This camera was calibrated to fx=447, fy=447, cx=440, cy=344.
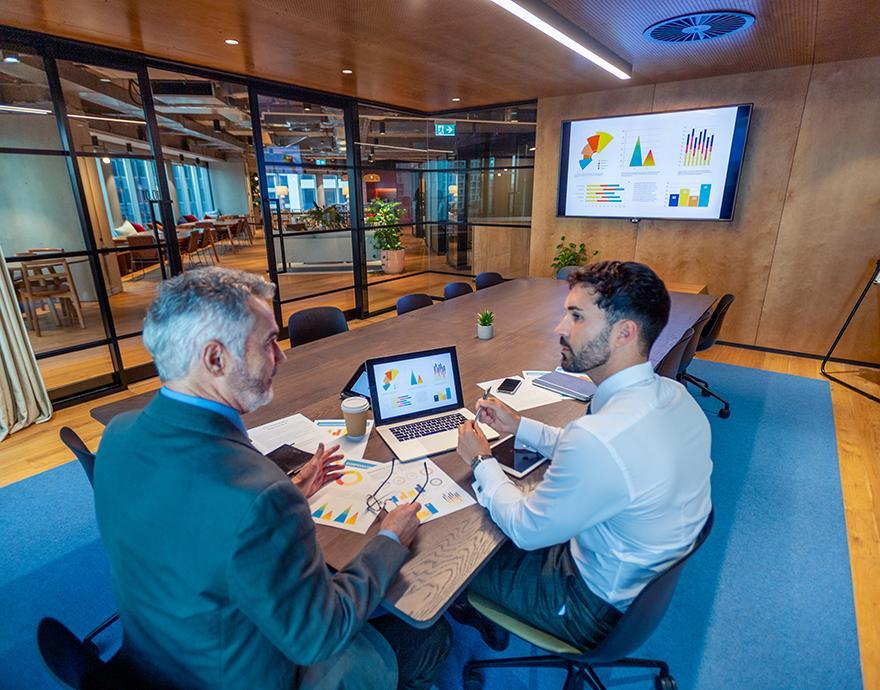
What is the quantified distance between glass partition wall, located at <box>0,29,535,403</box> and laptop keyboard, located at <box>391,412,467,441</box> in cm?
357

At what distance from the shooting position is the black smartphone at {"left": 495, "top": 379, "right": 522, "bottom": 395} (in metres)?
2.06

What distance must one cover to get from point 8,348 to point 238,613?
3780mm

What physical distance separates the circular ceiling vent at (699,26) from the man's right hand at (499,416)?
3.13 m

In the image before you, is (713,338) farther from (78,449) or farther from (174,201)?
(174,201)

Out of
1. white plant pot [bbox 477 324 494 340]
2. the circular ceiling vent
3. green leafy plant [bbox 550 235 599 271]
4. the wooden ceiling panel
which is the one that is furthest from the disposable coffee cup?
green leafy plant [bbox 550 235 599 271]

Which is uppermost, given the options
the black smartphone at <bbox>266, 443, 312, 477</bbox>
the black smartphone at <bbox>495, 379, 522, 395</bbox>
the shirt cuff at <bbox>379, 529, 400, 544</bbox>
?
the shirt cuff at <bbox>379, 529, 400, 544</bbox>

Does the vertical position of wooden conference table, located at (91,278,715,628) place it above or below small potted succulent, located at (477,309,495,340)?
below

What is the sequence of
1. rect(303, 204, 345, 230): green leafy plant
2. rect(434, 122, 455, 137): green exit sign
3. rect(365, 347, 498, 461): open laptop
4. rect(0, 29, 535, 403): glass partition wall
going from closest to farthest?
rect(365, 347, 498, 461): open laptop
rect(0, 29, 535, 403): glass partition wall
rect(303, 204, 345, 230): green leafy plant
rect(434, 122, 455, 137): green exit sign

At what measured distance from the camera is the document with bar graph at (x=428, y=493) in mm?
1289

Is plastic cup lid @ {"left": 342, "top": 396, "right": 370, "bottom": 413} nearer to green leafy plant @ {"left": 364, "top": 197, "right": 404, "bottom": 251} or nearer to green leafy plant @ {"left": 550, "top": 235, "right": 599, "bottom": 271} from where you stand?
green leafy plant @ {"left": 550, "top": 235, "right": 599, "bottom": 271}

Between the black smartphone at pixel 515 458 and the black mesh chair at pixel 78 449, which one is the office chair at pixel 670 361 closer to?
the black smartphone at pixel 515 458

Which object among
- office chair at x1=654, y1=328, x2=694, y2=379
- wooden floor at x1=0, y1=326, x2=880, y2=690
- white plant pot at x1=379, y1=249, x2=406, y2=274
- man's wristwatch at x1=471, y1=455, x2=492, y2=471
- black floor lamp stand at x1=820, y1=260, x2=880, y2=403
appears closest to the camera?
man's wristwatch at x1=471, y1=455, x2=492, y2=471

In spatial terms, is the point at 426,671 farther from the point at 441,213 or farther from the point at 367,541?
the point at 441,213

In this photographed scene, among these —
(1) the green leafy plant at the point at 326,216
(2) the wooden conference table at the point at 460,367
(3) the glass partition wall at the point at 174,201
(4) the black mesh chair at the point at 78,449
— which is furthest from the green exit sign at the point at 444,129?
(4) the black mesh chair at the point at 78,449
